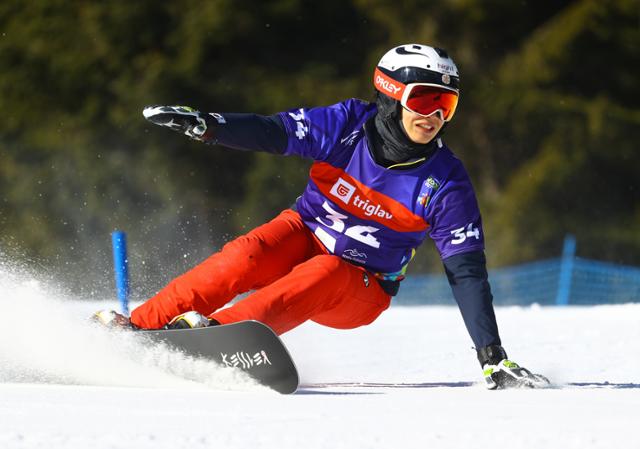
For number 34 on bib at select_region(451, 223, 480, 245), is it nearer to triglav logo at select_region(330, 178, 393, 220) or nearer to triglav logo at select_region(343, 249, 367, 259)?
triglav logo at select_region(330, 178, 393, 220)

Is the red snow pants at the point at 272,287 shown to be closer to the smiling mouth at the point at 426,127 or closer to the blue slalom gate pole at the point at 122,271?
the smiling mouth at the point at 426,127

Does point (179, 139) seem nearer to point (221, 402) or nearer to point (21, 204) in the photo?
point (21, 204)

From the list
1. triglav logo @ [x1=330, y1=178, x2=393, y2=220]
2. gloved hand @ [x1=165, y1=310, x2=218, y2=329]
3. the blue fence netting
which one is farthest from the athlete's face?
the blue fence netting

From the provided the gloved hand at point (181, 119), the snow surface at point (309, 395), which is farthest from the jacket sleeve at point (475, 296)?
the gloved hand at point (181, 119)

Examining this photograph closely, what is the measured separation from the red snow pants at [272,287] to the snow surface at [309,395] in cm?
25

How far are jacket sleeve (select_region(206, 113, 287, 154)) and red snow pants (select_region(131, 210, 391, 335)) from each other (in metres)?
0.39

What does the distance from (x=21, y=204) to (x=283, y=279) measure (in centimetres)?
1323

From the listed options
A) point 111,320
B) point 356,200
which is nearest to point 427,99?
point 356,200

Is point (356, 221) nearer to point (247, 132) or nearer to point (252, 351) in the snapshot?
point (247, 132)

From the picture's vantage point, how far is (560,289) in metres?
11.8

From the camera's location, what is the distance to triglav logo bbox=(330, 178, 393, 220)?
14.2 ft

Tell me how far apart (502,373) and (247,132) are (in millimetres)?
1303

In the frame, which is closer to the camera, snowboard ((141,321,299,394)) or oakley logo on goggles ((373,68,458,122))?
snowboard ((141,321,299,394))

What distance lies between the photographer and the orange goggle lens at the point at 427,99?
4230mm
